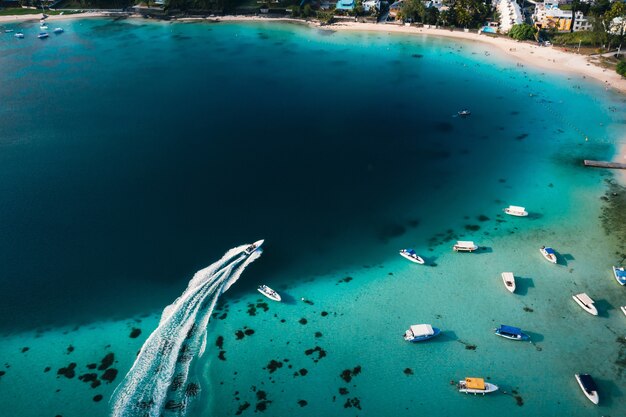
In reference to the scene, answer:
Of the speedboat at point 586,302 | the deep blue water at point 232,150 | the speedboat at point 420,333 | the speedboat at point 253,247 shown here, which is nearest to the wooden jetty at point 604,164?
the deep blue water at point 232,150

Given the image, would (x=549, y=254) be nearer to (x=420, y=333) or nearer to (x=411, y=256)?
(x=411, y=256)

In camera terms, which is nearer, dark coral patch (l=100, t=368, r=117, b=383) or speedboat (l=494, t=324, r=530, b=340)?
dark coral patch (l=100, t=368, r=117, b=383)

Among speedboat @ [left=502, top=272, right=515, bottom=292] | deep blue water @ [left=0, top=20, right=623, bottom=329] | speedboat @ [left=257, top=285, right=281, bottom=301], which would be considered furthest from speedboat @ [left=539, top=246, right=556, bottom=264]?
speedboat @ [left=257, top=285, right=281, bottom=301]

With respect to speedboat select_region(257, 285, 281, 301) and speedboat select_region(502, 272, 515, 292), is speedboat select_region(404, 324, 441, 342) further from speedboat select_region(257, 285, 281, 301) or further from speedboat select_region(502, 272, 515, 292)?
speedboat select_region(257, 285, 281, 301)

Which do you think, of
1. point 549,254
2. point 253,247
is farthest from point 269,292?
point 549,254

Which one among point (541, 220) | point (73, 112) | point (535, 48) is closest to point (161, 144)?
point (73, 112)

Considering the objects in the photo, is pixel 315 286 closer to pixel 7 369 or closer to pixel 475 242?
pixel 475 242
